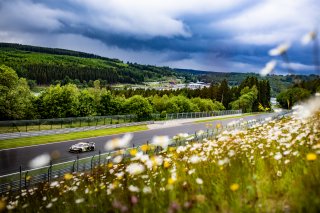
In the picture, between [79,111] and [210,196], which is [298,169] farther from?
[79,111]

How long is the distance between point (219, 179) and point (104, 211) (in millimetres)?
1602

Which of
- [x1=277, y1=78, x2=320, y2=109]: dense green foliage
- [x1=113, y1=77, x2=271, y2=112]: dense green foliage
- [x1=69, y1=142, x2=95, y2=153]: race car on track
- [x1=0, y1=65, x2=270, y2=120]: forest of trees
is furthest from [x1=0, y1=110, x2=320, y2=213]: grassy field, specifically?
[x1=113, y1=77, x2=271, y2=112]: dense green foliage

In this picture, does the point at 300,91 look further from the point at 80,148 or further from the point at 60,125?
the point at 60,125

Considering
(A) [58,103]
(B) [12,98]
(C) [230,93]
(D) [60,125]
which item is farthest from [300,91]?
(C) [230,93]

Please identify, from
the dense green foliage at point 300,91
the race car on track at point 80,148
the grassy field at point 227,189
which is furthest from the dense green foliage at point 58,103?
the grassy field at point 227,189

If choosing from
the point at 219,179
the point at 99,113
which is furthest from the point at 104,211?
the point at 99,113

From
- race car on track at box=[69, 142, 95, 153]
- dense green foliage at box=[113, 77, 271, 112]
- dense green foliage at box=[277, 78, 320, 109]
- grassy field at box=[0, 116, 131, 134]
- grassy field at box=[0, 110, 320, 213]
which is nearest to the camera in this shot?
grassy field at box=[0, 110, 320, 213]

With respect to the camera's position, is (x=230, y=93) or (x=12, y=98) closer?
(x=12, y=98)

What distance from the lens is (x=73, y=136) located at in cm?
3703

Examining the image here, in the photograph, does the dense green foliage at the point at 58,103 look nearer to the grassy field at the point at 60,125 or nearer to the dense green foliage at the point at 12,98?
the dense green foliage at the point at 12,98

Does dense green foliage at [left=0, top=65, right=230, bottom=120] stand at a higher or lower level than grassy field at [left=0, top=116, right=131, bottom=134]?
higher

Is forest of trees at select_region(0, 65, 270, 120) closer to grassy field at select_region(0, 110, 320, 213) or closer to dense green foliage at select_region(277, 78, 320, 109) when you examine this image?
dense green foliage at select_region(277, 78, 320, 109)

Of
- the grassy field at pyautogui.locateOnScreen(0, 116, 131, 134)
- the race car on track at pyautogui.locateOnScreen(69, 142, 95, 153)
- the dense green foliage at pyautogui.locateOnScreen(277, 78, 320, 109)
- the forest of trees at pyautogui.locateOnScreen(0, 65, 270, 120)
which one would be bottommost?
the race car on track at pyautogui.locateOnScreen(69, 142, 95, 153)

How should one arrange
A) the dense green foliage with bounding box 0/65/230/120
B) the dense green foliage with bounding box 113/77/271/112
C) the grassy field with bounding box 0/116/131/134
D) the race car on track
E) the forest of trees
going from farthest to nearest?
the dense green foliage with bounding box 113/77/271/112
the forest of trees
the dense green foliage with bounding box 0/65/230/120
the grassy field with bounding box 0/116/131/134
the race car on track
